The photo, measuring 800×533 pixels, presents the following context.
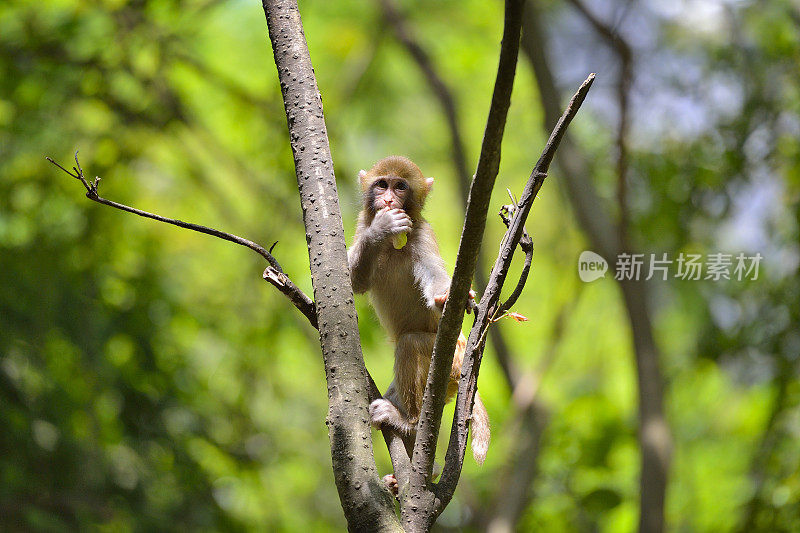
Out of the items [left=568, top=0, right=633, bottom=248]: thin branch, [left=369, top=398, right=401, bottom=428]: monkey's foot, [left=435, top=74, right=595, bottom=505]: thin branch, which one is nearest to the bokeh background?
[left=568, top=0, right=633, bottom=248]: thin branch

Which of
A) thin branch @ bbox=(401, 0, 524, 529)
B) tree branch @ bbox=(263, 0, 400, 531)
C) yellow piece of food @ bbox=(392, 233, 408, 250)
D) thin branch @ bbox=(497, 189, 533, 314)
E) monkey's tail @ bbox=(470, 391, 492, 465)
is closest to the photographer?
thin branch @ bbox=(401, 0, 524, 529)

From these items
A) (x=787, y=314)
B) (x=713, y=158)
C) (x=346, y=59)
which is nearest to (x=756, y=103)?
(x=713, y=158)

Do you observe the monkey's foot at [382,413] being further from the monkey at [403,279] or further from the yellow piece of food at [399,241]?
the yellow piece of food at [399,241]

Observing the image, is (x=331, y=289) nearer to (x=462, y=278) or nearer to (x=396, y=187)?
(x=462, y=278)

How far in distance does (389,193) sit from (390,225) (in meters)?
0.45

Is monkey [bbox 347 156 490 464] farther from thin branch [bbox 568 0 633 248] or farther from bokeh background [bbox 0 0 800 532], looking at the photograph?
thin branch [bbox 568 0 633 248]

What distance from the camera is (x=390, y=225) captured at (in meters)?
3.59

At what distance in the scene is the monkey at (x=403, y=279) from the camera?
3551 mm

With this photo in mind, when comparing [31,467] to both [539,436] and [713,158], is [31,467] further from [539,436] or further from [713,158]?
[713,158]

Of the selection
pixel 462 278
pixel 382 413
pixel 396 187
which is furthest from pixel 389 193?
pixel 462 278

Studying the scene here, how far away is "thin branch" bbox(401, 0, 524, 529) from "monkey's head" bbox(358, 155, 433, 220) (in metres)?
1.77

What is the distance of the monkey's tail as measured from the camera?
10.7 ft

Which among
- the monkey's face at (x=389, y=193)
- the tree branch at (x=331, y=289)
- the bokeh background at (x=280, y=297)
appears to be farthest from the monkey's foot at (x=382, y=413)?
the bokeh background at (x=280, y=297)

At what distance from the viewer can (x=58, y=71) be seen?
296 inches
